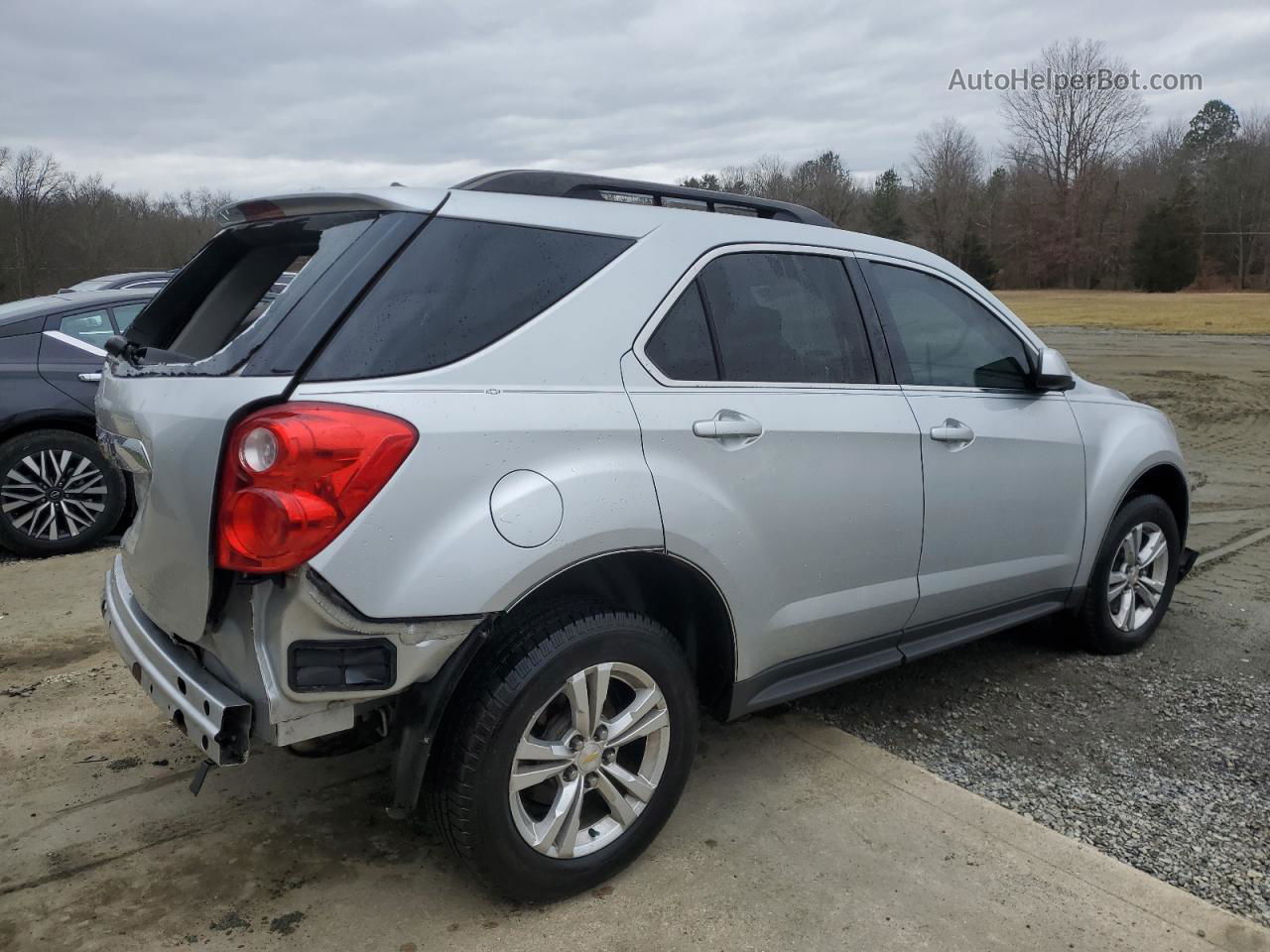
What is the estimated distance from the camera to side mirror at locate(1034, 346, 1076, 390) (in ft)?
12.7

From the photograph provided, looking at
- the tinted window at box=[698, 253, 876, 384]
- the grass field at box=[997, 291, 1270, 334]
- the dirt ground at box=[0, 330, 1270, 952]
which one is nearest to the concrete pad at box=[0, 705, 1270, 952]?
the dirt ground at box=[0, 330, 1270, 952]

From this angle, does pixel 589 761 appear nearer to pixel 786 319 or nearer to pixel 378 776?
pixel 378 776

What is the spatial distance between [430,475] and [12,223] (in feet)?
191

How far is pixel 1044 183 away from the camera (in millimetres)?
67188

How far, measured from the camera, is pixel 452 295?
7.91 feet

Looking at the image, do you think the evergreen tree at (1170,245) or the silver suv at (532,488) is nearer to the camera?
the silver suv at (532,488)

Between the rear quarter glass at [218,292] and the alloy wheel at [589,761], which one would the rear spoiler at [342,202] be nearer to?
the rear quarter glass at [218,292]

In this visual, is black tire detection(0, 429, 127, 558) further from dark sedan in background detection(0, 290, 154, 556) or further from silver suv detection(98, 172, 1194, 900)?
silver suv detection(98, 172, 1194, 900)

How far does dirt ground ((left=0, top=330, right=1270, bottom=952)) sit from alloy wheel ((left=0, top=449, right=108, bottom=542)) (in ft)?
2.59

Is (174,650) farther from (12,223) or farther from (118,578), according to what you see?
(12,223)

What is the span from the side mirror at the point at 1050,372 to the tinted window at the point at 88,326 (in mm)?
5496

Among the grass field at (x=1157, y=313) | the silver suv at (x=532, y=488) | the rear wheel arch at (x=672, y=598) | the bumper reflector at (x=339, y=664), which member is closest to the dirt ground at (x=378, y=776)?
the silver suv at (x=532, y=488)

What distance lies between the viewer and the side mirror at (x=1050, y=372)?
12.7 ft

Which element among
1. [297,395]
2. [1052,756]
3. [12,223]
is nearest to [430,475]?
[297,395]
